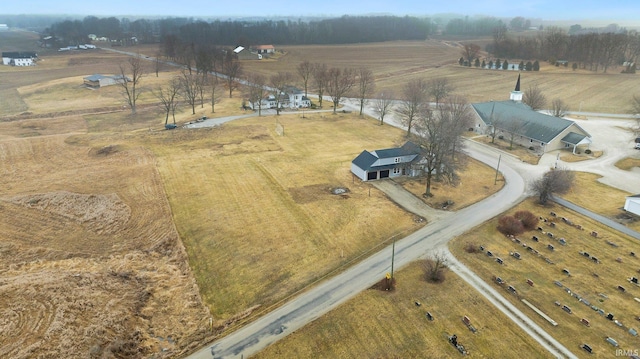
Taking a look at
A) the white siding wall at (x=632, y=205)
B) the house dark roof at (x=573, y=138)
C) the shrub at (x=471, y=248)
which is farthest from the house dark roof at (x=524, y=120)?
the shrub at (x=471, y=248)

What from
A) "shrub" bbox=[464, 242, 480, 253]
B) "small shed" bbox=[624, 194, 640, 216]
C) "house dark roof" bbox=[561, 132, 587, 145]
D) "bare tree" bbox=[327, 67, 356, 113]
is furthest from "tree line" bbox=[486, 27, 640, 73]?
"shrub" bbox=[464, 242, 480, 253]

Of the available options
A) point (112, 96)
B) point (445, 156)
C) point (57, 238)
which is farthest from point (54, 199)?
point (112, 96)

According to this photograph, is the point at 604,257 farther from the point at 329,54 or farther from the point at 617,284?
the point at 329,54

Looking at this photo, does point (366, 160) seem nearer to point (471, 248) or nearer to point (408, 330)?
point (471, 248)

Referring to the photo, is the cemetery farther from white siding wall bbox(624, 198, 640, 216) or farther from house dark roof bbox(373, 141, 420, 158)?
house dark roof bbox(373, 141, 420, 158)

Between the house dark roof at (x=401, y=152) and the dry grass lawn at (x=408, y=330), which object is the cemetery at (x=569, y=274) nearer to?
the dry grass lawn at (x=408, y=330)
